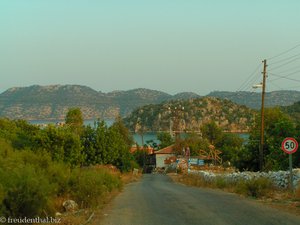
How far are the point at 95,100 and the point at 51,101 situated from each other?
32.9m

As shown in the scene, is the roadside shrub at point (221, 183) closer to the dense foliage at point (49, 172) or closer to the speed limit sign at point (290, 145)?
the dense foliage at point (49, 172)

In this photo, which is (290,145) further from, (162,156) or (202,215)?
(162,156)

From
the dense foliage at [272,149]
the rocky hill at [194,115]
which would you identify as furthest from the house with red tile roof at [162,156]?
the rocky hill at [194,115]

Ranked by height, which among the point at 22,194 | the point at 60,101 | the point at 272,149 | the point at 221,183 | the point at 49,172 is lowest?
the point at 221,183

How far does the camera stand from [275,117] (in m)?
63.4

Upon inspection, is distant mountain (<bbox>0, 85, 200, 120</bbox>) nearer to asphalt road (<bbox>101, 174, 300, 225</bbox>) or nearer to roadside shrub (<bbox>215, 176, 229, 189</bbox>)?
roadside shrub (<bbox>215, 176, 229, 189</bbox>)

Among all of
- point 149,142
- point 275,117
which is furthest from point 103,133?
point 149,142

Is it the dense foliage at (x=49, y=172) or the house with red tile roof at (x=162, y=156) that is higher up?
the dense foliage at (x=49, y=172)

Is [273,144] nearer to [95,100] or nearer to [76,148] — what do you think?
[76,148]

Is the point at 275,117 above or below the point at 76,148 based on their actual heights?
above

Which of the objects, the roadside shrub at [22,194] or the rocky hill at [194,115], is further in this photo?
the rocky hill at [194,115]

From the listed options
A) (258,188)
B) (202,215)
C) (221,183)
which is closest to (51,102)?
(221,183)

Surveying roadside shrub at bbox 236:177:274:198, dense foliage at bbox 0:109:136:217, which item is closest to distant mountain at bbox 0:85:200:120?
dense foliage at bbox 0:109:136:217

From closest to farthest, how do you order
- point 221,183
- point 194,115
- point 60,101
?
point 221,183
point 60,101
point 194,115
